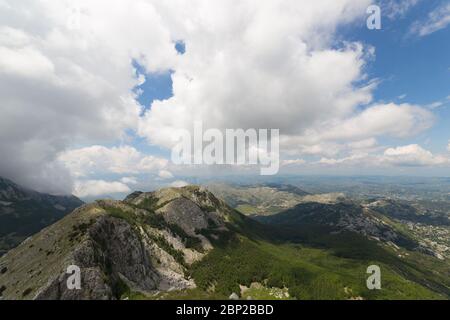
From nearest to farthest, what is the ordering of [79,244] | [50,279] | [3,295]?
1. [50,279]
2. [3,295]
3. [79,244]
